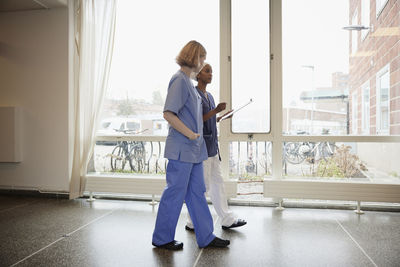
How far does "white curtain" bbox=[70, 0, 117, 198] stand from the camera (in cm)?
428

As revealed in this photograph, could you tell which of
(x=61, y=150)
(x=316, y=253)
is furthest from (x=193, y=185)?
(x=61, y=150)

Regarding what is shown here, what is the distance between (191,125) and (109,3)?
251 cm

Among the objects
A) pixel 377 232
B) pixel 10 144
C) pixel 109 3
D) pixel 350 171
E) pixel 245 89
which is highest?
pixel 109 3

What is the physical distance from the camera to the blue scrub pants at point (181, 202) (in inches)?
98.6

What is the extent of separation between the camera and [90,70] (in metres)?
4.31

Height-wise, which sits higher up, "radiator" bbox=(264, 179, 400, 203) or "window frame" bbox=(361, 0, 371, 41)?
"window frame" bbox=(361, 0, 371, 41)

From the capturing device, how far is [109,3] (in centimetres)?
427

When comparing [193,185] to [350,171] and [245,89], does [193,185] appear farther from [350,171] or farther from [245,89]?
[350,171]

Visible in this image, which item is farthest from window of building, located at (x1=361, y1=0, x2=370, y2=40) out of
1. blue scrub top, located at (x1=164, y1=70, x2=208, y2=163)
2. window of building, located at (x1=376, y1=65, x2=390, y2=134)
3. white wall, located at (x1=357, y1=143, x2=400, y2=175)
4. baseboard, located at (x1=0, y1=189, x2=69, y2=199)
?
baseboard, located at (x1=0, y1=189, x2=69, y2=199)

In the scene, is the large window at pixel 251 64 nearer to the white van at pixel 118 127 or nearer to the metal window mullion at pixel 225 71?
the metal window mullion at pixel 225 71

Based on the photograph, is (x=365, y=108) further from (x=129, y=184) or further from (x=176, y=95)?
(x=129, y=184)

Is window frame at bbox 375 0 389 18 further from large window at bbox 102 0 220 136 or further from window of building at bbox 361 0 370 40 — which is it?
large window at bbox 102 0 220 136

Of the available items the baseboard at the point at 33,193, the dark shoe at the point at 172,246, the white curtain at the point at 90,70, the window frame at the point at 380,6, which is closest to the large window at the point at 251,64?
the window frame at the point at 380,6

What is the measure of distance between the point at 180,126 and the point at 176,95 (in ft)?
0.74
